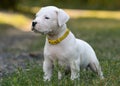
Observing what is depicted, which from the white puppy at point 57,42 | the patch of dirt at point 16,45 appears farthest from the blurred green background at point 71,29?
the white puppy at point 57,42

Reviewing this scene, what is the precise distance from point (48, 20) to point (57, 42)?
39 centimetres

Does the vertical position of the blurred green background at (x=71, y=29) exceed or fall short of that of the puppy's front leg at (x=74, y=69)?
it falls short

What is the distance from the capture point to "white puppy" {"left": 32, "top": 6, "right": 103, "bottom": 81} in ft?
27.1

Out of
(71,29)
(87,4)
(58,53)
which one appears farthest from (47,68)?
(87,4)

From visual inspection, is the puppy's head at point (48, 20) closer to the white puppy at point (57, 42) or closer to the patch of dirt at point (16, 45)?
the white puppy at point (57, 42)

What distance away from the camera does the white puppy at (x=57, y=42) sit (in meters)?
8.26

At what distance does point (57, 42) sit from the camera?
27.9ft

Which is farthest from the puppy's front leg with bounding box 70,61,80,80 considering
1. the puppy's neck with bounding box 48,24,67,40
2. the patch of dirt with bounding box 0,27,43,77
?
the patch of dirt with bounding box 0,27,43,77

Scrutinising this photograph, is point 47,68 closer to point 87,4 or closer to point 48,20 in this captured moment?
point 48,20

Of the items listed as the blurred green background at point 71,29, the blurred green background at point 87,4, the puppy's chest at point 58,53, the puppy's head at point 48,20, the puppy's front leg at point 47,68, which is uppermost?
the puppy's head at point 48,20

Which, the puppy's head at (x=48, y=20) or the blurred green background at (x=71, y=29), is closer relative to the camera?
the blurred green background at (x=71, y=29)

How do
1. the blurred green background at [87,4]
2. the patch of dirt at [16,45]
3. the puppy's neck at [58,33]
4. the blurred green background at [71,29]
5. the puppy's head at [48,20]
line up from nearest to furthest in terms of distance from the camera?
the blurred green background at [71,29] < the puppy's head at [48,20] < the puppy's neck at [58,33] < the patch of dirt at [16,45] < the blurred green background at [87,4]

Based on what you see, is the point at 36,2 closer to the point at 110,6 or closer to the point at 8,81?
the point at 110,6

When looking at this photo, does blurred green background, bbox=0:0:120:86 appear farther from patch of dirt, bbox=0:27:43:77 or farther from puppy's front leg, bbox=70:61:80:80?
puppy's front leg, bbox=70:61:80:80
